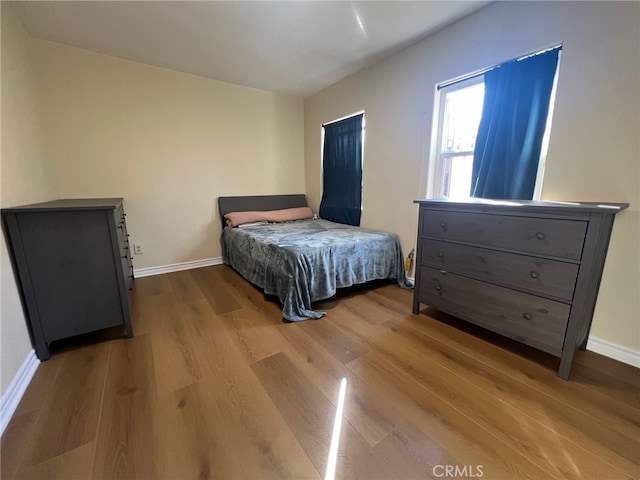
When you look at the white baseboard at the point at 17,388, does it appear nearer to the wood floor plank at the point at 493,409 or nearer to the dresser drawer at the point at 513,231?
the wood floor plank at the point at 493,409

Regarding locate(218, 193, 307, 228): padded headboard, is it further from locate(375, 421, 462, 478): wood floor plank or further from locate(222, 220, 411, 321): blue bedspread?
locate(375, 421, 462, 478): wood floor plank

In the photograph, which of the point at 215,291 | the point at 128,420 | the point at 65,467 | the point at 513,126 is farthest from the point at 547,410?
the point at 215,291

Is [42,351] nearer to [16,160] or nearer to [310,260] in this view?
[16,160]

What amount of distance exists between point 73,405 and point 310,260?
58.8 inches

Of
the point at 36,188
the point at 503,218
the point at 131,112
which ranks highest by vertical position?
the point at 131,112

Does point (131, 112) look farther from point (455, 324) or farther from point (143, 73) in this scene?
point (455, 324)

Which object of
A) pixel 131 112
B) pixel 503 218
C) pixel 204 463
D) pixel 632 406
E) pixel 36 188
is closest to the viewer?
pixel 204 463

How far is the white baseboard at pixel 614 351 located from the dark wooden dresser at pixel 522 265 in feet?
0.13

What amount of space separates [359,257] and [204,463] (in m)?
1.75

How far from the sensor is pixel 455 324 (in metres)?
1.88

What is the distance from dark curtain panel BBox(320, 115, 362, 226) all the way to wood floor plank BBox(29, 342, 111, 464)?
8.40 ft

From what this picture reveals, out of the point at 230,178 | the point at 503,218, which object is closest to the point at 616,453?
the point at 503,218

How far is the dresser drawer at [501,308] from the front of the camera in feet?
4.48

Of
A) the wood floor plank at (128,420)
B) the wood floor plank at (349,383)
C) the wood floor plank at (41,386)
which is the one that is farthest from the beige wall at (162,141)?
the wood floor plank at (349,383)
